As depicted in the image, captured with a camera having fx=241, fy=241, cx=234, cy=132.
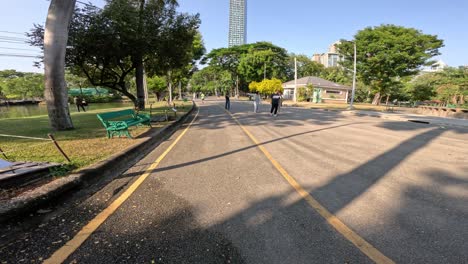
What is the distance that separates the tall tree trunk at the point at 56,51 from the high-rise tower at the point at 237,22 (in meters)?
134

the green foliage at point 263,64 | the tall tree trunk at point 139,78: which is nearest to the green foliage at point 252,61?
the green foliage at point 263,64

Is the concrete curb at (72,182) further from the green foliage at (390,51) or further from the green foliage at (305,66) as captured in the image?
the green foliage at (305,66)

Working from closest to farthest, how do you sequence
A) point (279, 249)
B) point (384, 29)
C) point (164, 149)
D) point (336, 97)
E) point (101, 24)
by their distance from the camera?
point (279, 249)
point (164, 149)
point (101, 24)
point (384, 29)
point (336, 97)

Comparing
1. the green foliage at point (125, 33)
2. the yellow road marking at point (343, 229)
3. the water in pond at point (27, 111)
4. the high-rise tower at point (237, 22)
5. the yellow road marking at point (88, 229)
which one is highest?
the high-rise tower at point (237, 22)

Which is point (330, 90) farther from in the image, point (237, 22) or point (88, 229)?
point (237, 22)

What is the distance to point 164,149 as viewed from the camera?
23.5ft

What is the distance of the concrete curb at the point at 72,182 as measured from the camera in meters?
3.02

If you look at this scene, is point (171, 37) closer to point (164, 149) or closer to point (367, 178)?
point (164, 149)

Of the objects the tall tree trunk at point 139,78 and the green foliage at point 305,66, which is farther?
the green foliage at point 305,66

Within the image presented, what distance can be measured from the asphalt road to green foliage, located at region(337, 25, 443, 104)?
3073 cm

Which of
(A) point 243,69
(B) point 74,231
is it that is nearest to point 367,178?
(B) point 74,231

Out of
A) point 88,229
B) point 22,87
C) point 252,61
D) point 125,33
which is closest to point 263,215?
point 88,229

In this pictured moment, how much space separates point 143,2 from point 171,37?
429cm

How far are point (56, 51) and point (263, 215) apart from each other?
29.7 ft
